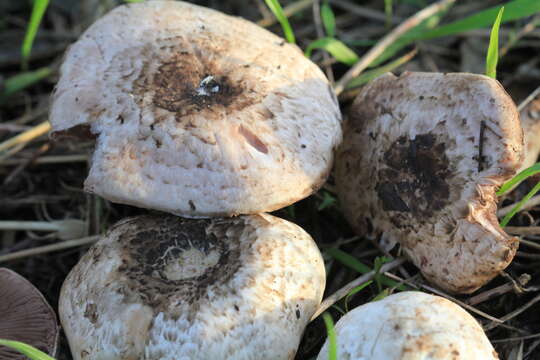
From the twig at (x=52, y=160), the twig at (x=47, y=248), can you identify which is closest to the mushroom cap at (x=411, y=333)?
the twig at (x=47, y=248)

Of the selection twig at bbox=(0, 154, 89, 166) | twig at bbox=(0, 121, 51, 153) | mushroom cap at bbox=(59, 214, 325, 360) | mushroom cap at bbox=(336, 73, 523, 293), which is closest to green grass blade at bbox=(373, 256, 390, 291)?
mushroom cap at bbox=(336, 73, 523, 293)

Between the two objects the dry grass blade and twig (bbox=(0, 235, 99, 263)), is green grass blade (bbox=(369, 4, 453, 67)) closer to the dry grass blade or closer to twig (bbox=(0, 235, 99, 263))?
the dry grass blade

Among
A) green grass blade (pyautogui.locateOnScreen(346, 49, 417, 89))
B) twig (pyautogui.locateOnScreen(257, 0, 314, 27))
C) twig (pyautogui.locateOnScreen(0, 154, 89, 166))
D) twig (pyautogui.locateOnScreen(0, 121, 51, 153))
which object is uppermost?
twig (pyautogui.locateOnScreen(257, 0, 314, 27))

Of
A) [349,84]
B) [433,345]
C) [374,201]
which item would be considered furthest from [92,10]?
[433,345]

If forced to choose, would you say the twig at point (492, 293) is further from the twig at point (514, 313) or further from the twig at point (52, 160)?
the twig at point (52, 160)

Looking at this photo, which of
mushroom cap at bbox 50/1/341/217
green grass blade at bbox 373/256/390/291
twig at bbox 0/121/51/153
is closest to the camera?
mushroom cap at bbox 50/1/341/217

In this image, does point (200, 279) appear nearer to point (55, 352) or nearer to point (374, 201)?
point (55, 352)

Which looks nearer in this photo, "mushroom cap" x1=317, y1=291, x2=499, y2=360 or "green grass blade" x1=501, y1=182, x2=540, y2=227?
"mushroom cap" x1=317, y1=291, x2=499, y2=360
